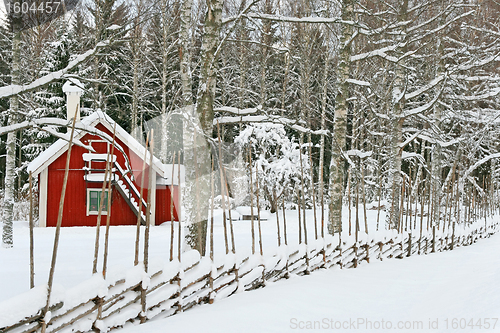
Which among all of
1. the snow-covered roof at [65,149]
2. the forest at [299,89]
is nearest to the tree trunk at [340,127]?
the forest at [299,89]

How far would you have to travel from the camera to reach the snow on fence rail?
3.07 m

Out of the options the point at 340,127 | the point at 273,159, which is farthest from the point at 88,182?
the point at 340,127

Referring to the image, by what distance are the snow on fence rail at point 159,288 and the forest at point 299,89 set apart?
699mm

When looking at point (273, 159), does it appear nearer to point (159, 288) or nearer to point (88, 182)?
point (88, 182)

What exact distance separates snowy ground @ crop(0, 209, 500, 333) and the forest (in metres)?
1.08

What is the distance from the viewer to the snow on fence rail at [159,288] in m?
3.07

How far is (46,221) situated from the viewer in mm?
13773

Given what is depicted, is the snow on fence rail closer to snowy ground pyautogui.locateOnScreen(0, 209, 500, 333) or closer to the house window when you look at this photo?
snowy ground pyautogui.locateOnScreen(0, 209, 500, 333)

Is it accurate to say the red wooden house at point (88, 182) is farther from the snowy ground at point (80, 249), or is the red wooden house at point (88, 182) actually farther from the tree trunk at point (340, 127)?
the tree trunk at point (340, 127)

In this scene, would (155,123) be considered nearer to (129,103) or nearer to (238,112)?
(129,103)

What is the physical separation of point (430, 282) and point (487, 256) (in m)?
3.56

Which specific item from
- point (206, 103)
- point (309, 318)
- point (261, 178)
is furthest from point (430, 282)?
point (261, 178)

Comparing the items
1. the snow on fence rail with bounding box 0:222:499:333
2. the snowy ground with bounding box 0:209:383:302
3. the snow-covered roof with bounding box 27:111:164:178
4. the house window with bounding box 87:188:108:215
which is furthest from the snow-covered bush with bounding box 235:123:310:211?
the snow on fence rail with bounding box 0:222:499:333

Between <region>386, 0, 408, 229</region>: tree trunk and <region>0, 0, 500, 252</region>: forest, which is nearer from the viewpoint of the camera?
<region>0, 0, 500, 252</region>: forest
